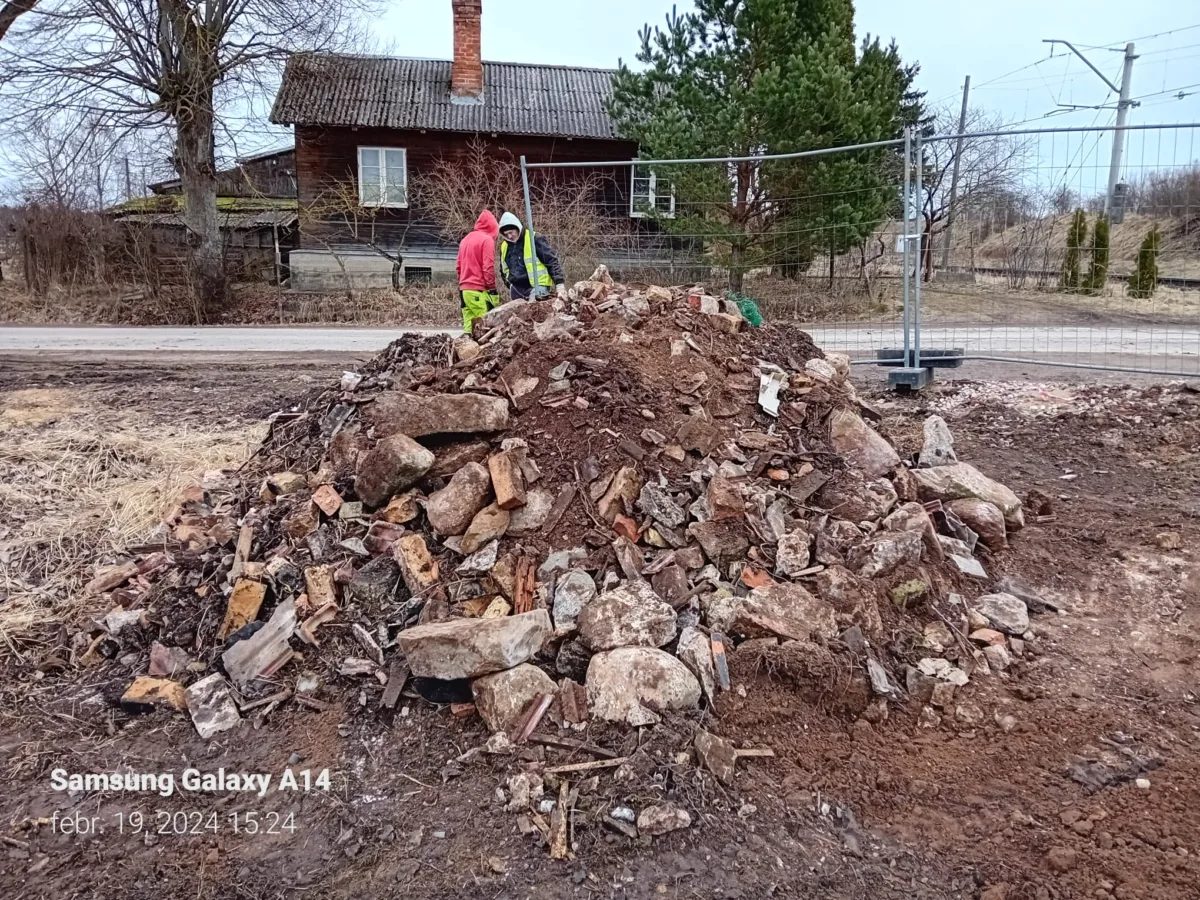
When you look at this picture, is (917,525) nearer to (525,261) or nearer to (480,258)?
(525,261)

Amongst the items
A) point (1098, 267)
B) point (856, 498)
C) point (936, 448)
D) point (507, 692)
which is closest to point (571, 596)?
point (507, 692)

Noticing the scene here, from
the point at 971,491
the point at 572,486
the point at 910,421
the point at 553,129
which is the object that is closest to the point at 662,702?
the point at 572,486

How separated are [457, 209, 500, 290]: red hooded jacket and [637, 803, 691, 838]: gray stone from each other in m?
5.76

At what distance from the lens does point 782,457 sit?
4.27 m

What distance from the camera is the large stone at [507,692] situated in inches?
118

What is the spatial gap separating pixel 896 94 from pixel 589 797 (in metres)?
15.6

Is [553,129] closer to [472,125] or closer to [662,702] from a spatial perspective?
[472,125]

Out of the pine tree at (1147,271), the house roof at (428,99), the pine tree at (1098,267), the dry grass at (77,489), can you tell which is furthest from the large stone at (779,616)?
the house roof at (428,99)

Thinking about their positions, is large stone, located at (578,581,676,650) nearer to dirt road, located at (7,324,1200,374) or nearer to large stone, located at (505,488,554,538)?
large stone, located at (505,488,554,538)

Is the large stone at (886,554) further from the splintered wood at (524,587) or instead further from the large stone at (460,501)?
the large stone at (460,501)

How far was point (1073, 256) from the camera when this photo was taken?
1088 cm

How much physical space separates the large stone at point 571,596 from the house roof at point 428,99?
700 inches

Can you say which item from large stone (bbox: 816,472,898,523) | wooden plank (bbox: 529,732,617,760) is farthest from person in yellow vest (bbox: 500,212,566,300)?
wooden plank (bbox: 529,732,617,760)

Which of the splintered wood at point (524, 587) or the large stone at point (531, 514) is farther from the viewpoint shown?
the large stone at point (531, 514)
